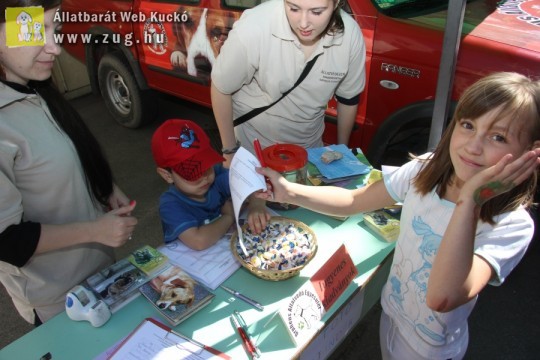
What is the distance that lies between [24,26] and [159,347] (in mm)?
968

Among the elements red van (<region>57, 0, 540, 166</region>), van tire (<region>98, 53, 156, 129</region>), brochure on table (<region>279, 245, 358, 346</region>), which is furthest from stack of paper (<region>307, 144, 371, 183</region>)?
van tire (<region>98, 53, 156, 129</region>)

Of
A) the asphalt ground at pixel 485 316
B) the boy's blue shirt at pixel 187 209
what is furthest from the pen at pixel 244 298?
the asphalt ground at pixel 485 316

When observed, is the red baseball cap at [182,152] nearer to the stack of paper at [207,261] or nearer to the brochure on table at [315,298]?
the stack of paper at [207,261]

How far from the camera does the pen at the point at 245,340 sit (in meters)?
1.17

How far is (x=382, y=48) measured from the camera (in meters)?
2.54

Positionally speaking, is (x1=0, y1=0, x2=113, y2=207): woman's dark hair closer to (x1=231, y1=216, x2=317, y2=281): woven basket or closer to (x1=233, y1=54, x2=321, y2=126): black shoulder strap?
(x1=231, y1=216, x2=317, y2=281): woven basket

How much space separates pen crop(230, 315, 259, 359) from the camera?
3.84 ft

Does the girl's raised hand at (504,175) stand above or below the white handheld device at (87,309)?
above

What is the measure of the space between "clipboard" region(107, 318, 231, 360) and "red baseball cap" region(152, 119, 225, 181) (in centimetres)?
56

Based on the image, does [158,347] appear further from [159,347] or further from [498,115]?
[498,115]

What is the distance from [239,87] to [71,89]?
426cm

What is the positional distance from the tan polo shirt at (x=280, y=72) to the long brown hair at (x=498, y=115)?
793 millimetres

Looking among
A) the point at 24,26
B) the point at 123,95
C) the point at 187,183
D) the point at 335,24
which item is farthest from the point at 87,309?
the point at 123,95

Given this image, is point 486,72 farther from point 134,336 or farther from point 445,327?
point 134,336
